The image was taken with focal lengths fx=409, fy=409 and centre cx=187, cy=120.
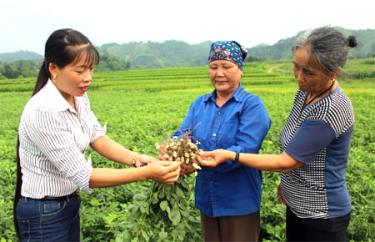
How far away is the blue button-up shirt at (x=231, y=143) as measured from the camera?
291 cm

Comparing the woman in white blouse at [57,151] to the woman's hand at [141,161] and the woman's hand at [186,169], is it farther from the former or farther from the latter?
the woman's hand at [141,161]

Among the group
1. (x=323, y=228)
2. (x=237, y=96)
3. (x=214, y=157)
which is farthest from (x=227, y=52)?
(x=323, y=228)

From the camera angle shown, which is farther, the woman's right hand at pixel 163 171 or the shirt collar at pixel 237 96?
the shirt collar at pixel 237 96

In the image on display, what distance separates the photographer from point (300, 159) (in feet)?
8.32

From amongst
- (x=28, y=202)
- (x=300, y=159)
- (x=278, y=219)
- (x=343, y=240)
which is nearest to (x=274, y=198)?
(x=278, y=219)

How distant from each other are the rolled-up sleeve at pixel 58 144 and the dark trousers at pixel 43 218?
0.23 m

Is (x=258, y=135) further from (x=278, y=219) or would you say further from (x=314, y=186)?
(x=278, y=219)

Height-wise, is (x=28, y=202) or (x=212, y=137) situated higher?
(x=212, y=137)

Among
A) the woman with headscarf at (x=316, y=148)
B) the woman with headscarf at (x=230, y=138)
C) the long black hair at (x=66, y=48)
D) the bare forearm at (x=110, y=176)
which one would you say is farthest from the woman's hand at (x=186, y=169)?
the long black hair at (x=66, y=48)

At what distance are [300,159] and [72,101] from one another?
1472mm

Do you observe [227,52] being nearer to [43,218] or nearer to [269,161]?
[269,161]

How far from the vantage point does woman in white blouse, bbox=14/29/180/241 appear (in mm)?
2311

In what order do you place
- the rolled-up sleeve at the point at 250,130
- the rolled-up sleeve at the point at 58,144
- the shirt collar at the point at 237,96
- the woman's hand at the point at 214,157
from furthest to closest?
1. the shirt collar at the point at 237,96
2. the rolled-up sleeve at the point at 250,130
3. the woman's hand at the point at 214,157
4. the rolled-up sleeve at the point at 58,144

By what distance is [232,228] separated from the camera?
3.11 metres
